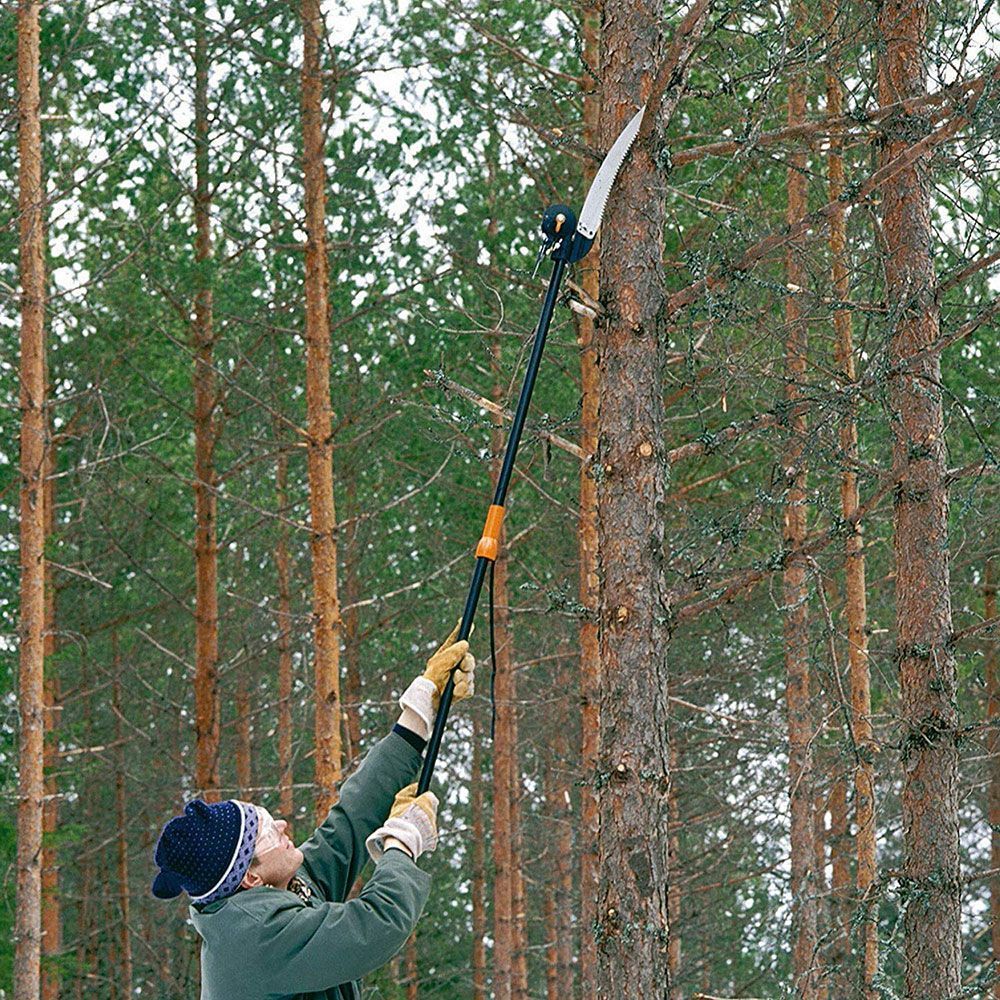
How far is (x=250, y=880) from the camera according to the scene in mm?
3545

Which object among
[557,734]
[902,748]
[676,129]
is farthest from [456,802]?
[902,748]

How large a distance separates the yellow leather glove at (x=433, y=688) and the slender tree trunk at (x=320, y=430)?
5.18 metres

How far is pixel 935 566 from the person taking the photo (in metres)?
6.50

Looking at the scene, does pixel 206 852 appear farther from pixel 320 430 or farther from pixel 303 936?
pixel 320 430

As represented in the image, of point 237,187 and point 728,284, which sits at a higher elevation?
point 237,187

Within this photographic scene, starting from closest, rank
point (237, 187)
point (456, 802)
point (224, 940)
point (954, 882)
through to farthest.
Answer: point (224, 940)
point (954, 882)
point (237, 187)
point (456, 802)

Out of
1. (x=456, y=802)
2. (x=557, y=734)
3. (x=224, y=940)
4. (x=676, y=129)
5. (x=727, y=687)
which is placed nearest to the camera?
(x=224, y=940)

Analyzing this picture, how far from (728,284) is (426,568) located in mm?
9612

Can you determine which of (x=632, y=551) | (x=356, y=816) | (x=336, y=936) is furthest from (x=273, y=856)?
(x=632, y=551)

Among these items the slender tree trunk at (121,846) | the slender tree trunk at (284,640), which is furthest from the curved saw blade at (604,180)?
the slender tree trunk at (121,846)

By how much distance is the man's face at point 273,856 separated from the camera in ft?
11.7

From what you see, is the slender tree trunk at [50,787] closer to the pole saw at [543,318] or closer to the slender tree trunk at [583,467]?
the slender tree trunk at [583,467]

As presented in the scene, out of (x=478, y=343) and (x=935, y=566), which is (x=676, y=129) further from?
(x=935, y=566)

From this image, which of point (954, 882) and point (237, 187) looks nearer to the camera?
point (954, 882)
